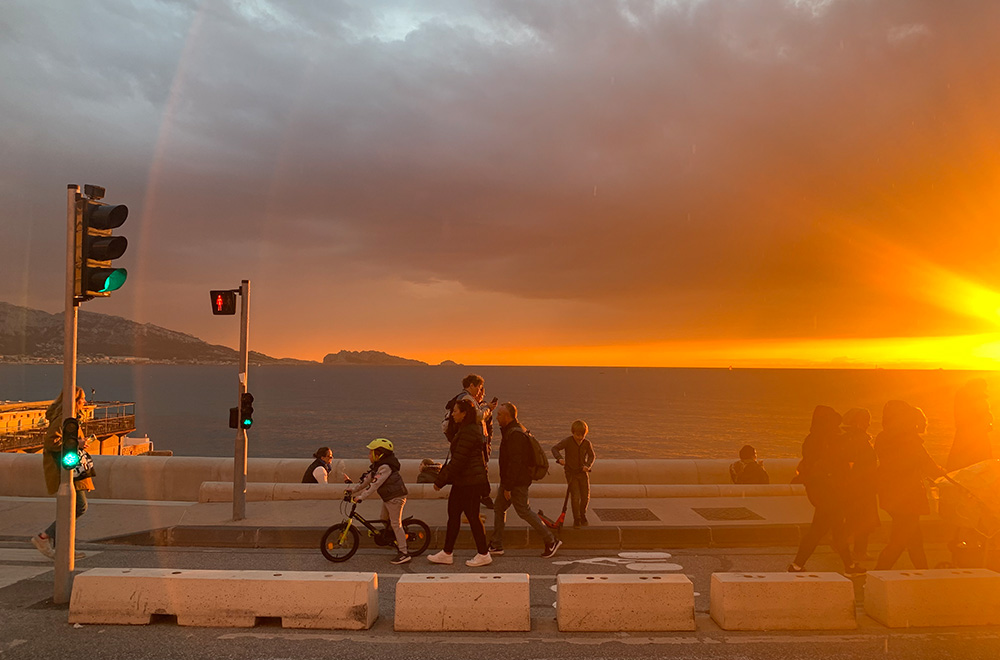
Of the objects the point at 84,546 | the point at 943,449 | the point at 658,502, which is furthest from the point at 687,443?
the point at 84,546

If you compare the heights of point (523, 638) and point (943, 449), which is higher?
point (523, 638)

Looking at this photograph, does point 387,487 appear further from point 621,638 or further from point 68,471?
point 621,638

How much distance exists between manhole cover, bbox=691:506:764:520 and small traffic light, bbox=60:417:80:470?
8325 millimetres

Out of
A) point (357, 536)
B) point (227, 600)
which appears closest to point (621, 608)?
point (227, 600)

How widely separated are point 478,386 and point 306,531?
3166 millimetres

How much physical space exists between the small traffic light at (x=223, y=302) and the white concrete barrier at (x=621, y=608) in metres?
7.07

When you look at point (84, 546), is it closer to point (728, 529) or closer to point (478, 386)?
point (478, 386)

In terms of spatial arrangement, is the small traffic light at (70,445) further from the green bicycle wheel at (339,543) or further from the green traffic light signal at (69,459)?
the green bicycle wheel at (339,543)

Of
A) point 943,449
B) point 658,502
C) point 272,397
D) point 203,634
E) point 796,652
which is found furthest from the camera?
point 272,397

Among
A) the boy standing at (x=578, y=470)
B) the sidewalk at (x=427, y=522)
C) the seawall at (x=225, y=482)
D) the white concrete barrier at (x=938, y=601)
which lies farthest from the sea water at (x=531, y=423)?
the white concrete barrier at (x=938, y=601)

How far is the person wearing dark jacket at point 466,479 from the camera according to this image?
805cm

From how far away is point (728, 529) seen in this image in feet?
31.3

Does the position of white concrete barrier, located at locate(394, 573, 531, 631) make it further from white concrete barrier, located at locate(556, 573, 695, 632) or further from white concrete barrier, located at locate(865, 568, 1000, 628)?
white concrete barrier, located at locate(865, 568, 1000, 628)

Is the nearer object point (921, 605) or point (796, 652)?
point (796, 652)
